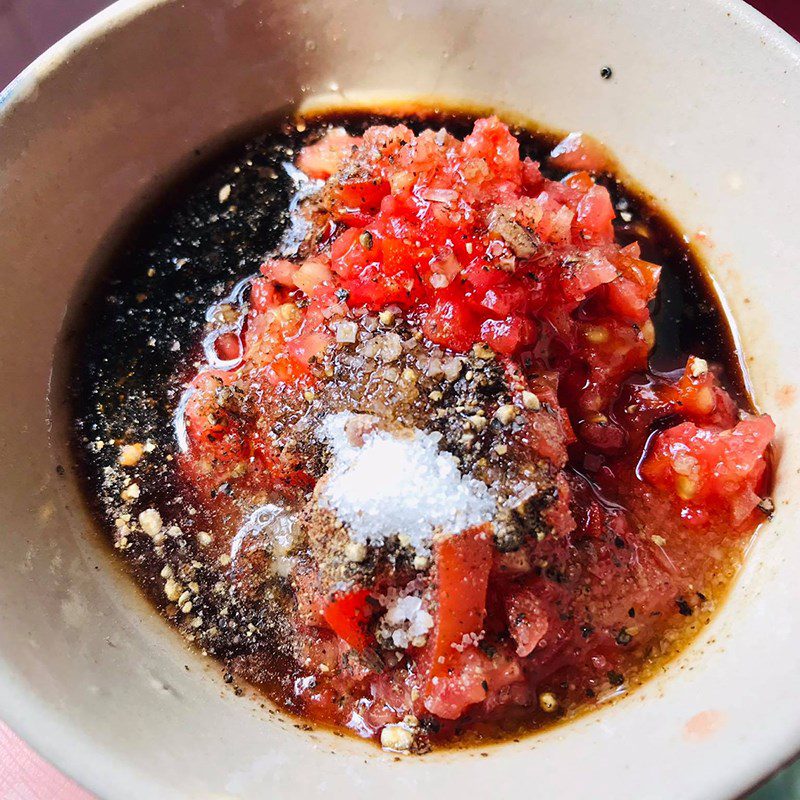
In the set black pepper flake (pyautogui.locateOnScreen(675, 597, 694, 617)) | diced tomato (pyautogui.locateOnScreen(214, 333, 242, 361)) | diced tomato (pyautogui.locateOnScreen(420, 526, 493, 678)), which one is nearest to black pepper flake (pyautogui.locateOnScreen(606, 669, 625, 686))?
black pepper flake (pyautogui.locateOnScreen(675, 597, 694, 617))

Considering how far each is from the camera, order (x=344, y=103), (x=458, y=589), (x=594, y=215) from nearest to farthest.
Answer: (x=458, y=589) < (x=594, y=215) < (x=344, y=103)

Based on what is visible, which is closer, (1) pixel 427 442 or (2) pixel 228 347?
(1) pixel 427 442

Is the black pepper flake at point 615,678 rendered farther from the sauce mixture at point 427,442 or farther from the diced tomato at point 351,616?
the diced tomato at point 351,616

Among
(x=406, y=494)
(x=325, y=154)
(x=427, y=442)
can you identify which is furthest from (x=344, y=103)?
(x=406, y=494)

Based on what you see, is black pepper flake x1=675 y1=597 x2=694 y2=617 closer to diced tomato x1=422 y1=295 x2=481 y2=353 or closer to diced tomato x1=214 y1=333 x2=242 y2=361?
diced tomato x1=422 y1=295 x2=481 y2=353

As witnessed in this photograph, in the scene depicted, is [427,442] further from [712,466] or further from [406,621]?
[712,466]

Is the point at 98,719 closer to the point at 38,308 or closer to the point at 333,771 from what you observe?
the point at 333,771
